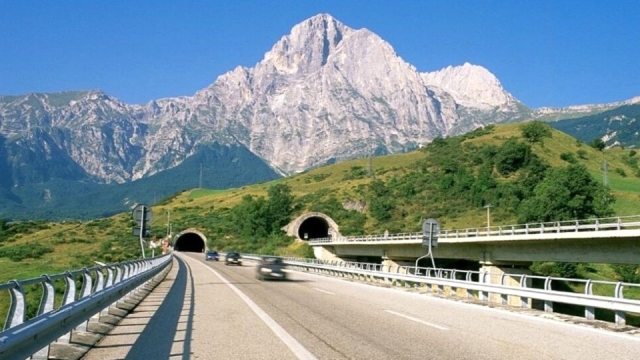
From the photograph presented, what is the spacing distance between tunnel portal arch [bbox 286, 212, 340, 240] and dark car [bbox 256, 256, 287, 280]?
69.7 metres

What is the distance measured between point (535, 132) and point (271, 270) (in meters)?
125

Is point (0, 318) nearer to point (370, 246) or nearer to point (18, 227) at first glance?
point (370, 246)

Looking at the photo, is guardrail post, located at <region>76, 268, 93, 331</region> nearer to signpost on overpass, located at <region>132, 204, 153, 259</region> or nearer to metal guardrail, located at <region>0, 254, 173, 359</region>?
metal guardrail, located at <region>0, 254, 173, 359</region>

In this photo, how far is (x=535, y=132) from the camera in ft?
487

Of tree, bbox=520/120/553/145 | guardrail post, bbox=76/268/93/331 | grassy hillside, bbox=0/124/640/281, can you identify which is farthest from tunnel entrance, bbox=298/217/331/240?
guardrail post, bbox=76/268/93/331

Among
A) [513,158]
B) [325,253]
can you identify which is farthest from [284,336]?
[513,158]

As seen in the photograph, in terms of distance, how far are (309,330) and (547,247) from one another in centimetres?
3136

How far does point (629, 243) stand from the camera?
3322 cm

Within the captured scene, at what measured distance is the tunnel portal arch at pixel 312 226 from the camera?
110m

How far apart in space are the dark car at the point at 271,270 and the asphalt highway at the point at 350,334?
1679 cm

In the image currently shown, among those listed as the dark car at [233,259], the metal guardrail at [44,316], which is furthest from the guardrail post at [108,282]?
the dark car at [233,259]

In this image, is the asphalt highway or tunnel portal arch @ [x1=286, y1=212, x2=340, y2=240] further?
tunnel portal arch @ [x1=286, y1=212, x2=340, y2=240]

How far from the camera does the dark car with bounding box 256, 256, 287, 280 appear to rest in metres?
35.9

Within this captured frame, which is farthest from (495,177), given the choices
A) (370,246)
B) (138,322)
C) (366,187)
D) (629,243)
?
(138,322)
